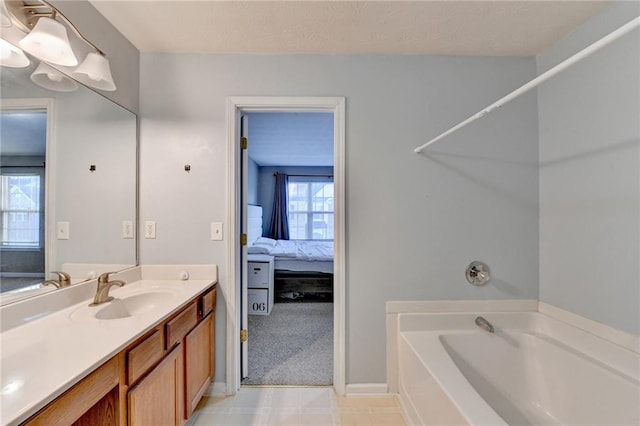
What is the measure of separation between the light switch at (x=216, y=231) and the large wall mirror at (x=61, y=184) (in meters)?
0.51

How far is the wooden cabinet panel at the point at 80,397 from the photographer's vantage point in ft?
2.23

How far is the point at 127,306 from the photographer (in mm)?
1428

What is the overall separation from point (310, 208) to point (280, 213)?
706 millimetres

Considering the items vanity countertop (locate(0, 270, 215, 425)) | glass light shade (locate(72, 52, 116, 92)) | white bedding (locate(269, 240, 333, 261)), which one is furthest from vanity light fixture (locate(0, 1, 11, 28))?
white bedding (locate(269, 240, 333, 261))

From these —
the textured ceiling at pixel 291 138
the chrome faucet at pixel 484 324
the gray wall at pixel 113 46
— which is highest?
the textured ceiling at pixel 291 138

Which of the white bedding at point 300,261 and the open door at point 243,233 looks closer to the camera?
the open door at point 243,233

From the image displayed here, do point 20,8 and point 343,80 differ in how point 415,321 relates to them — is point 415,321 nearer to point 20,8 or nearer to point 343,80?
point 343,80

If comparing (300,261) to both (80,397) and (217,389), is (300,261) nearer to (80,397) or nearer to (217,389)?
(217,389)

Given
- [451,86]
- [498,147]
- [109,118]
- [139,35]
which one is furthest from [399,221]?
[139,35]

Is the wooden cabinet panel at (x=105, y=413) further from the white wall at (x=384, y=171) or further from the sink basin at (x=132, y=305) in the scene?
the white wall at (x=384, y=171)

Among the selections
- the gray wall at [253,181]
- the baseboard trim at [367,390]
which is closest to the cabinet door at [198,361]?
the baseboard trim at [367,390]

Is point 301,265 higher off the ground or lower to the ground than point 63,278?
lower

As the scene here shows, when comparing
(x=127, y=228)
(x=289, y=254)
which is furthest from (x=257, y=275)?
(x=127, y=228)

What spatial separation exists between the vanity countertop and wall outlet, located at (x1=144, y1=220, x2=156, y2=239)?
20.1 inches
